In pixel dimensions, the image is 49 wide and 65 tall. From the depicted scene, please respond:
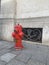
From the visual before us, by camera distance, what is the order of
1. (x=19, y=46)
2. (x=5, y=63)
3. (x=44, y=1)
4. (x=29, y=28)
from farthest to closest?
(x=29, y=28) < (x=44, y=1) < (x=19, y=46) < (x=5, y=63)

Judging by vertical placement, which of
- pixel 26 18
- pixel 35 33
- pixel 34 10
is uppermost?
pixel 34 10

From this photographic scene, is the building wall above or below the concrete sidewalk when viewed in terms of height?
above

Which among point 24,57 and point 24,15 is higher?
point 24,15

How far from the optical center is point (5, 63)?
2.96m

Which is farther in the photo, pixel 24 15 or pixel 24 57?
pixel 24 15

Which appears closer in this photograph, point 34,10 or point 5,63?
point 5,63

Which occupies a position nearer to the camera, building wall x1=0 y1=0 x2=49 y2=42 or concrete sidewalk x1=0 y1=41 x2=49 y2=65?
concrete sidewalk x1=0 y1=41 x2=49 y2=65

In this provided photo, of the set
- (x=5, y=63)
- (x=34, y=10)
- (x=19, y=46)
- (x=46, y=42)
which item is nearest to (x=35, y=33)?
(x=46, y=42)

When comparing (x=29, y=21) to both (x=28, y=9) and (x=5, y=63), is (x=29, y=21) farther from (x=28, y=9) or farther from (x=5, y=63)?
(x=5, y=63)

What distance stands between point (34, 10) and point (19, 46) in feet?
7.51

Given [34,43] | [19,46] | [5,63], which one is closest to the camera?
[5,63]

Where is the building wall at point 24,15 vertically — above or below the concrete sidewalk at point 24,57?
above

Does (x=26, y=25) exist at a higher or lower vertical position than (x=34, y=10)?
lower

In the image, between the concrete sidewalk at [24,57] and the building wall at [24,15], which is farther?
the building wall at [24,15]
